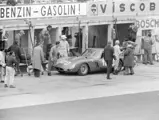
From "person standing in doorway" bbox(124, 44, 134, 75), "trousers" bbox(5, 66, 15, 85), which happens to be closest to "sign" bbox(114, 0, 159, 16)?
"person standing in doorway" bbox(124, 44, 134, 75)

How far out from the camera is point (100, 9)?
24.3 m

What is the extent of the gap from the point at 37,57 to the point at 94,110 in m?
6.37

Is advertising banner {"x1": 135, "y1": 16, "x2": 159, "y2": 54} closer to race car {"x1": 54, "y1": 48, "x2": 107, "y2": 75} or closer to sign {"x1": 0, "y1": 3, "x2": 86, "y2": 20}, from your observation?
sign {"x1": 0, "y1": 3, "x2": 86, "y2": 20}

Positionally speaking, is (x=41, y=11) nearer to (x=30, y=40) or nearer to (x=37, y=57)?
(x=30, y=40)

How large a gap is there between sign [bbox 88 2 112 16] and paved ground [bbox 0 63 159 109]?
154 inches

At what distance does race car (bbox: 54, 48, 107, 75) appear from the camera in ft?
67.4

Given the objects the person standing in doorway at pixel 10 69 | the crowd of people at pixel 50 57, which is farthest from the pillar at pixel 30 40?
the person standing in doorway at pixel 10 69

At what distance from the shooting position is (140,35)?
25.5 meters

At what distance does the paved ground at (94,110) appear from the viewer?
12992mm

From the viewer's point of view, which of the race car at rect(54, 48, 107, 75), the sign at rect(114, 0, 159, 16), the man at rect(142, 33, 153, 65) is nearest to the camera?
the race car at rect(54, 48, 107, 75)

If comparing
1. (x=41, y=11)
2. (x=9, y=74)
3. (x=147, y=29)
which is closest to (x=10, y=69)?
(x=9, y=74)

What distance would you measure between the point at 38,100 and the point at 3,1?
807 cm

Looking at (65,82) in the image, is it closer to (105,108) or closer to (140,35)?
(105,108)

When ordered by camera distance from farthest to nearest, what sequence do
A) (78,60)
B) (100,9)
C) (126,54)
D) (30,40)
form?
(100,9), (30,40), (126,54), (78,60)
